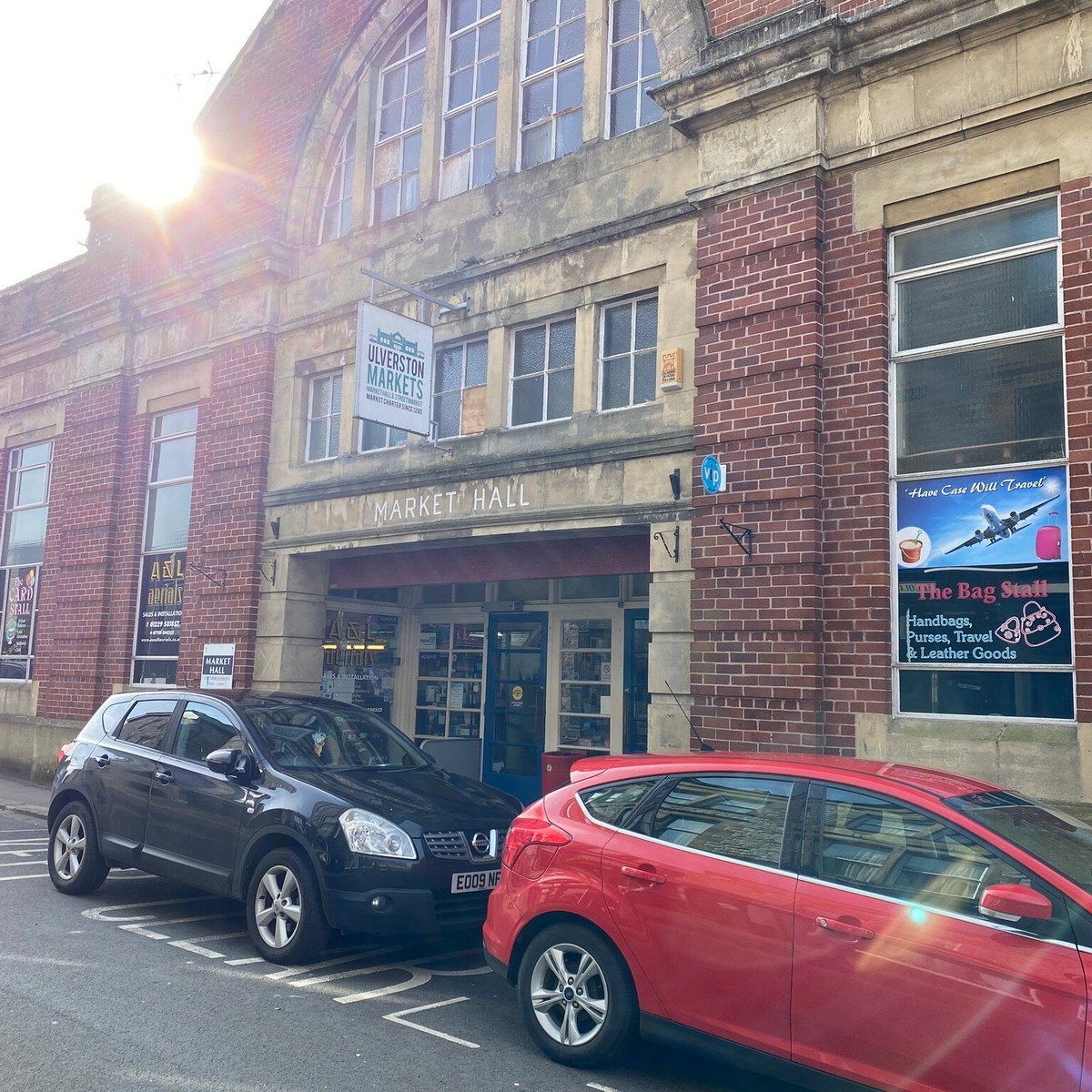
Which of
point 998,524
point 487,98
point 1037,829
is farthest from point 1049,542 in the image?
point 487,98

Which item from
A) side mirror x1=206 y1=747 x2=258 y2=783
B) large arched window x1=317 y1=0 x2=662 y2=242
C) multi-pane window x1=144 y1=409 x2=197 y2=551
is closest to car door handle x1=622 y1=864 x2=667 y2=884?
side mirror x1=206 y1=747 x2=258 y2=783

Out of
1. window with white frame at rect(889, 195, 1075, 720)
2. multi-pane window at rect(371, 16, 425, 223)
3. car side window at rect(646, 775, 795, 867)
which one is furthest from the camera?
multi-pane window at rect(371, 16, 425, 223)

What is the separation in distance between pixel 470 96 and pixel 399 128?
1.32 metres

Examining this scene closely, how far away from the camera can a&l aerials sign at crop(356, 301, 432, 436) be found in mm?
10906

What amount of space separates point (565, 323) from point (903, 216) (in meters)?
3.76

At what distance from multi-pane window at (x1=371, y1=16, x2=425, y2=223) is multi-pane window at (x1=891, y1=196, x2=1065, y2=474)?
22.5 feet

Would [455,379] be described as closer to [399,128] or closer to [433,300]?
[433,300]

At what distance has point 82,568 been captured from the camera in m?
16.5

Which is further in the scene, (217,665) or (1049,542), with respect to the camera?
(217,665)

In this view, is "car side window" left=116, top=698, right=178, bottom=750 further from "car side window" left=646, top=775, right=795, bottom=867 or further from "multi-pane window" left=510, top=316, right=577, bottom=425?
"multi-pane window" left=510, top=316, right=577, bottom=425

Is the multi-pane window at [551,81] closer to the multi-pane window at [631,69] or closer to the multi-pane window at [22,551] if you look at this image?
the multi-pane window at [631,69]

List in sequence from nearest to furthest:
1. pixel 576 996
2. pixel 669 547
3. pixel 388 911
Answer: pixel 576 996, pixel 388 911, pixel 669 547

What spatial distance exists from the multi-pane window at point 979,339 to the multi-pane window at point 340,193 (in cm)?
799

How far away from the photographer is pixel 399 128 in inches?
542
